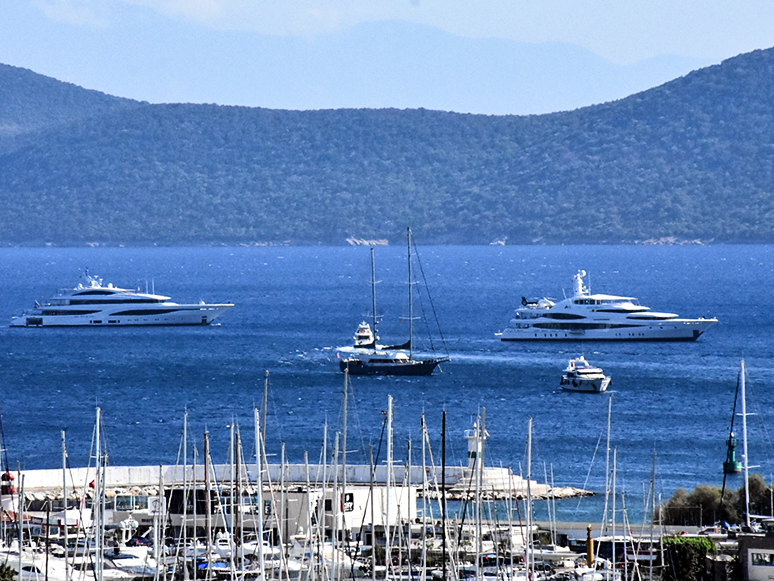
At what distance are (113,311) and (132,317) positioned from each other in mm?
1274

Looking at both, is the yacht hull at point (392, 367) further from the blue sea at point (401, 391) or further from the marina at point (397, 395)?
the blue sea at point (401, 391)

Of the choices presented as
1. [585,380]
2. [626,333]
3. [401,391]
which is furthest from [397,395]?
[626,333]

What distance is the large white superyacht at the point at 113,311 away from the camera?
10700 cm

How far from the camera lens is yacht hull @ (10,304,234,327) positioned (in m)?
106

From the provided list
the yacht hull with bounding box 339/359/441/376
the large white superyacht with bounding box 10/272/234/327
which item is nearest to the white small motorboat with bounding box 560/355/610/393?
the yacht hull with bounding box 339/359/441/376

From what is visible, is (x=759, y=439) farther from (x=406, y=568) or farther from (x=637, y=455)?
(x=406, y=568)

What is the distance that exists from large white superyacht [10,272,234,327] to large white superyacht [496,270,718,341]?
24.9m

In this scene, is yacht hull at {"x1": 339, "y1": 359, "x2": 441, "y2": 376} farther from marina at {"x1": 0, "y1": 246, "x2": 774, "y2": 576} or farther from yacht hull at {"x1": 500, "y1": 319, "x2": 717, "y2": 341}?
yacht hull at {"x1": 500, "y1": 319, "x2": 717, "y2": 341}

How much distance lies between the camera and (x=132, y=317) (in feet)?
353

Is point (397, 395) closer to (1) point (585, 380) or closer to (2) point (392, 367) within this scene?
(2) point (392, 367)

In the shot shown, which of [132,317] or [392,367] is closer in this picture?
[392,367]

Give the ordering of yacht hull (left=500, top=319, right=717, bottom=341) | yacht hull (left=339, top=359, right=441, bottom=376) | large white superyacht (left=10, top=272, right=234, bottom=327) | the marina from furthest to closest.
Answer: large white superyacht (left=10, top=272, right=234, bottom=327), yacht hull (left=500, top=319, right=717, bottom=341), yacht hull (left=339, top=359, right=441, bottom=376), the marina

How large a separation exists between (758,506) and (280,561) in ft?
50.2

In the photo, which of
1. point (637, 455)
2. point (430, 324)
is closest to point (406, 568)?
point (637, 455)
